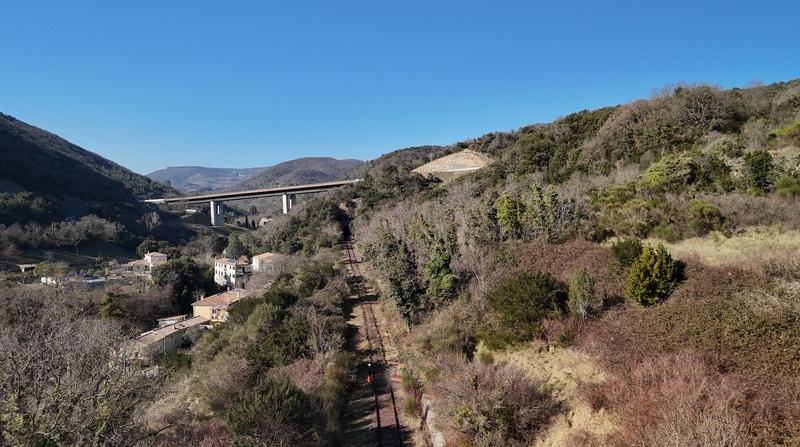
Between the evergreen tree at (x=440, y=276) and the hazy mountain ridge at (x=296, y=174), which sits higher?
the hazy mountain ridge at (x=296, y=174)

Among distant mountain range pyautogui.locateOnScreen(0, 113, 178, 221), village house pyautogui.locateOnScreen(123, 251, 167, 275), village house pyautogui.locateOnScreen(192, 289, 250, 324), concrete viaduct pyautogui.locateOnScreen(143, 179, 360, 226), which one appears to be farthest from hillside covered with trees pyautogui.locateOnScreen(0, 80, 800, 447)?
distant mountain range pyautogui.locateOnScreen(0, 113, 178, 221)

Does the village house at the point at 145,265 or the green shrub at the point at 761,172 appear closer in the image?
the green shrub at the point at 761,172

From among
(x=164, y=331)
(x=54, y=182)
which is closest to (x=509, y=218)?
(x=164, y=331)

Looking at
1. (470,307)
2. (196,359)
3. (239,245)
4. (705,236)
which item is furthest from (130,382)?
(239,245)

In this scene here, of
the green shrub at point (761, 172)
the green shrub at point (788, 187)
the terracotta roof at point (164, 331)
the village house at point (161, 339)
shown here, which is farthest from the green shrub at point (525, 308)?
the terracotta roof at point (164, 331)

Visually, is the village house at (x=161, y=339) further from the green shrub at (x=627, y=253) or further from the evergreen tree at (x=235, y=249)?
the green shrub at (x=627, y=253)

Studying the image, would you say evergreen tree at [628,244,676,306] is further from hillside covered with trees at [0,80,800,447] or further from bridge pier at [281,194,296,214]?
bridge pier at [281,194,296,214]

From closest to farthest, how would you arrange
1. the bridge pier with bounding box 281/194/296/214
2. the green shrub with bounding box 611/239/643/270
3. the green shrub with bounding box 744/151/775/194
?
the green shrub with bounding box 611/239/643/270
the green shrub with bounding box 744/151/775/194
the bridge pier with bounding box 281/194/296/214
